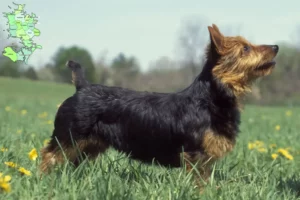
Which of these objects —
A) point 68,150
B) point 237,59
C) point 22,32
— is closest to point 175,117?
point 237,59

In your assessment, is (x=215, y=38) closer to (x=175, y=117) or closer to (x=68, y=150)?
(x=175, y=117)

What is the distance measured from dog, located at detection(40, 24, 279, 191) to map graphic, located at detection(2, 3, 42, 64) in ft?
3.53

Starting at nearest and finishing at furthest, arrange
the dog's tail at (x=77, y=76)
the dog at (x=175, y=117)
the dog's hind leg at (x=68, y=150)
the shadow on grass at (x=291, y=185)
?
the shadow on grass at (x=291, y=185)
the dog at (x=175, y=117)
the dog's hind leg at (x=68, y=150)
the dog's tail at (x=77, y=76)

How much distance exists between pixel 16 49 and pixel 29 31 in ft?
0.66

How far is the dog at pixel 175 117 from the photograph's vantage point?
415cm

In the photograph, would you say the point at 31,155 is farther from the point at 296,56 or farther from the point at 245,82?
the point at 296,56

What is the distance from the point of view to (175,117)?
4211 millimetres

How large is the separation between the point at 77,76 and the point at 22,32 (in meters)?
1.38

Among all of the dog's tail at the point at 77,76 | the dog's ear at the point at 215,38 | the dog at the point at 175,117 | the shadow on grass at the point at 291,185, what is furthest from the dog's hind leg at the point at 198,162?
the dog's tail at the point at 77,76

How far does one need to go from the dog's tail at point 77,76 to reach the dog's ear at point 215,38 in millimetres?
1412

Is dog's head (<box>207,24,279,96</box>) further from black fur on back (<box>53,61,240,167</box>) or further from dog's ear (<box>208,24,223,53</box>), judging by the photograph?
black fur on back (<box>53,61,240,167</box>)

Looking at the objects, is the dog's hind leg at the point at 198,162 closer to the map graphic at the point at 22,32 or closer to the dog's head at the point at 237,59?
the dog's head at the point at 237,59

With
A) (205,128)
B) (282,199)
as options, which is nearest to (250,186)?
(282,199)

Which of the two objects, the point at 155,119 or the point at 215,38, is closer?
the point at 155,119
